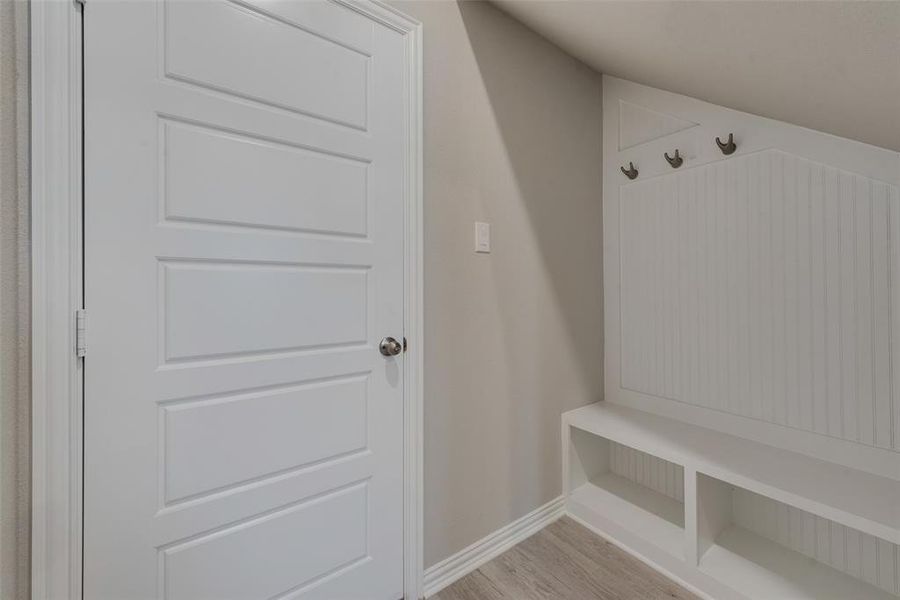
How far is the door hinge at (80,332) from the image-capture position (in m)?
0.87

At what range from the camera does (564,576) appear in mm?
1510

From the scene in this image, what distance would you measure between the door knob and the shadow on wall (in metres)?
0.52

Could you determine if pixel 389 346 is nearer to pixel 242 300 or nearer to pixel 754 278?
pixel 242 300

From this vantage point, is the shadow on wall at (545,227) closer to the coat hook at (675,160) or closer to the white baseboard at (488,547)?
the white baseboard at (488,547)

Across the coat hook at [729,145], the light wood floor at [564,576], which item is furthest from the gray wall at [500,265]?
the coat hook at [729,145]

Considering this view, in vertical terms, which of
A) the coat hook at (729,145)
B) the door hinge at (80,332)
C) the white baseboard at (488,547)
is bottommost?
the white baseboard at (488,547)

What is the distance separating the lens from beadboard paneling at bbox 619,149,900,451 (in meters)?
1.34

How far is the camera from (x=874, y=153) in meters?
1.32

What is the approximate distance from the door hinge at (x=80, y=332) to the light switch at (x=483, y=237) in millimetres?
1209

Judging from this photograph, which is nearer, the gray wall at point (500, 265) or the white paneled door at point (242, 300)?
the white paneled door at point (242, 300)

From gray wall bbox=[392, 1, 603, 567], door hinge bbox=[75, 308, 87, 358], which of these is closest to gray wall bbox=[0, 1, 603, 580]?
gray wall bbox=[392, 1, 603, 567]

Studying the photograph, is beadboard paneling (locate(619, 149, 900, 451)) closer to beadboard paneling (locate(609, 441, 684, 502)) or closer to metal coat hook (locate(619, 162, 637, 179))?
metal coat hook (locate(619, 162, 637, 179))

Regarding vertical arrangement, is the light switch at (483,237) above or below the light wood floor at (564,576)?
above

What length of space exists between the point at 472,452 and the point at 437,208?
1.00m
